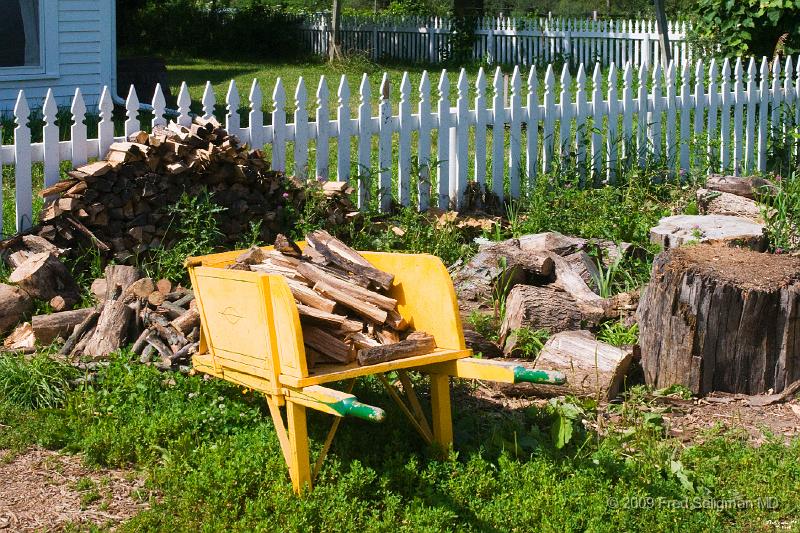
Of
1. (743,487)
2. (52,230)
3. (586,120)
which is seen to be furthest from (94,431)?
(586,120)

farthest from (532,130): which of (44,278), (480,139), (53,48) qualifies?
(53,48)

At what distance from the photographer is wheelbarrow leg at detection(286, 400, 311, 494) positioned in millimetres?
4012

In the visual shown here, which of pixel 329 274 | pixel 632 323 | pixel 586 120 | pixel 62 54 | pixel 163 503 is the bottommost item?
pixel 163 503

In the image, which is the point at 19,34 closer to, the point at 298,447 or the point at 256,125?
the point at 256,125

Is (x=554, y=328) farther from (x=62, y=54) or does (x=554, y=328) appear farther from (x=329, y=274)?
(x=62, y=54)

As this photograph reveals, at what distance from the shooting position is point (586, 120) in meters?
9.52

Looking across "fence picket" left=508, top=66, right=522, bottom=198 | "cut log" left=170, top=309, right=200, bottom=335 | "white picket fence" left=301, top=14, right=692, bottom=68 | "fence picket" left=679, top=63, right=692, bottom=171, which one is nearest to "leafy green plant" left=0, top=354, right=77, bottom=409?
"cut log" left=170, top=309, right=200, bottom=335

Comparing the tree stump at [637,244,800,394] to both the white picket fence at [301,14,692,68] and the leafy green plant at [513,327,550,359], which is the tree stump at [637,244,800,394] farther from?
the white picket fence at [301,14,692,68]

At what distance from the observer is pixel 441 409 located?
14.6ft

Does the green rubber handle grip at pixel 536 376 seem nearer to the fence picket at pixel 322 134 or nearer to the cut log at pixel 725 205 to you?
the fence picket at pixel 322 134

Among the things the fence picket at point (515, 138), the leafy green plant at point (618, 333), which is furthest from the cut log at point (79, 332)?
the fence picket at point (515, 138)

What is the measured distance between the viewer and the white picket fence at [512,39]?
70.4 feet

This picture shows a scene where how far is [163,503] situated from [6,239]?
11.0 ft

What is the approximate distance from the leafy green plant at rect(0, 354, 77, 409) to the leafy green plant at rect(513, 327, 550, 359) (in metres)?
2.32
